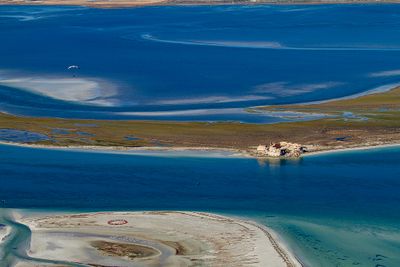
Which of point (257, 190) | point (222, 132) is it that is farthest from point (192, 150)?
point (257, 190)

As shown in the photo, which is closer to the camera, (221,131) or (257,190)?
(257,190)

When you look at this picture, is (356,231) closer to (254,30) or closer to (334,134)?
(334,134)

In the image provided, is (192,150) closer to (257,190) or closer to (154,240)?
(257,190)

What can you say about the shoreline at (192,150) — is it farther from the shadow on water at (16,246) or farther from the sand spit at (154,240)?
the shadow on water at (16,246)

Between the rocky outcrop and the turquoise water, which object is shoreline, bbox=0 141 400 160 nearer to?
the rocky outcrop

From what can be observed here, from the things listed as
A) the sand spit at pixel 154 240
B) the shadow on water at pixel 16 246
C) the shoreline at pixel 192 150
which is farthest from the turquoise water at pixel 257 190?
the shadow on water at pixel 16 246

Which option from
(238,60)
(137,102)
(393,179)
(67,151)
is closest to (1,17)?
(238,60)

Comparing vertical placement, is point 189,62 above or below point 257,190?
above
